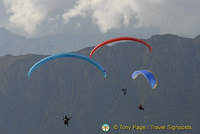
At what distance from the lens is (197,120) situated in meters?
123

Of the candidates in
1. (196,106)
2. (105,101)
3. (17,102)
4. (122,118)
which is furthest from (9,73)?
→ (196,106)

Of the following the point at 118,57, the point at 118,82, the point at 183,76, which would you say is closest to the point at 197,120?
the point at 183,76

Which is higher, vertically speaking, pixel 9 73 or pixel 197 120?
pixel 9 73

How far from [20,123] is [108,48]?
184 ft

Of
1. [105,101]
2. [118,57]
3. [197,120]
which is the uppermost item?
[118,57]

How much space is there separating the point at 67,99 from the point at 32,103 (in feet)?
49.7

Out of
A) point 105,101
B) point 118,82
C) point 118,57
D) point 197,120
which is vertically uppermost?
point 118,57

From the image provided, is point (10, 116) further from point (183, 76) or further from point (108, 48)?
point (183, 76)

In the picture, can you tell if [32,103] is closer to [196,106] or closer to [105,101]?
[105,101]

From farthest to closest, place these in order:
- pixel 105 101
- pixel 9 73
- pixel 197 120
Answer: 1. pixel 9 73
2. pixel 105 101
3. pixel 197 120

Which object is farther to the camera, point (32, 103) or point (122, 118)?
point (32, 103)

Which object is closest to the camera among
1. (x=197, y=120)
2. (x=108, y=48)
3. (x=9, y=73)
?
(x=197, y=120)

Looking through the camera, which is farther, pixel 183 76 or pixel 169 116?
pixel 183 76

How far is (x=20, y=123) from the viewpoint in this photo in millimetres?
127875
